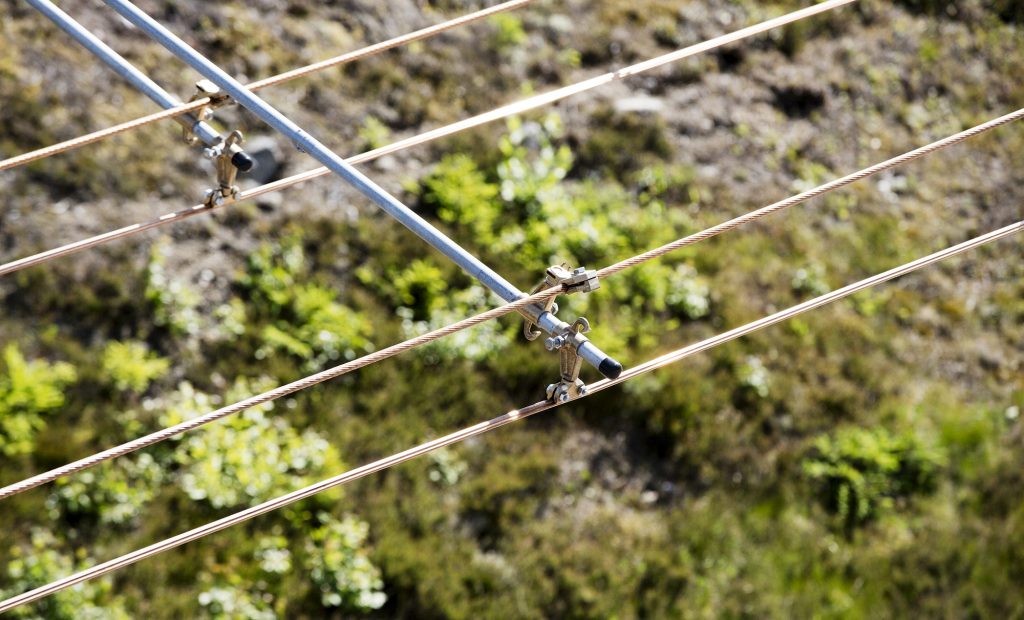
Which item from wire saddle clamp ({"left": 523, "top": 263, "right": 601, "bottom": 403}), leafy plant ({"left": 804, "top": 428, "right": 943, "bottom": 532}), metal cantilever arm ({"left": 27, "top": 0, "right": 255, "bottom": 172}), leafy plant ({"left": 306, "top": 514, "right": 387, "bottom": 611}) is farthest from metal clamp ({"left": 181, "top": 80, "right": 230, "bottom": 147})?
leafy plant ({"left": 804, "top": 428, "right": 943, "bottom": 532})

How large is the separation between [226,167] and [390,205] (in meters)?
0.94

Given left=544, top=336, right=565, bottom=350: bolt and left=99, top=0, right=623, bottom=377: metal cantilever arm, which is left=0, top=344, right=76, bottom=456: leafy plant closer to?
left=99, top=0, right=623, bottom=377: metal cantilever arm

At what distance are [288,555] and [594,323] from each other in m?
3.36

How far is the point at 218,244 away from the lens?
9.13 metres

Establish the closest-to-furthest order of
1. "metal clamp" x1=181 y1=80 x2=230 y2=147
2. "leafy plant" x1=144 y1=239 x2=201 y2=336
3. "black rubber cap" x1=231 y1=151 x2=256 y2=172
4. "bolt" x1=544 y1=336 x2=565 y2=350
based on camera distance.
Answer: "bolt" x1=544 y1=336 x2=565 y2=350
"black rubber cap" x1=231 y1=151 x2=256 y2=172
"metal clamp" x1=181 y1=80 x2=230 y2=147
"leafy plant" x1=144 y1=239 x2=201 y2=336

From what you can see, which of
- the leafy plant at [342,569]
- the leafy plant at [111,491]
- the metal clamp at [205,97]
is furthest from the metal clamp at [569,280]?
the leafy plant at [111,491]

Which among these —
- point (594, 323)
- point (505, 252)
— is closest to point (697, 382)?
point (594, 323)

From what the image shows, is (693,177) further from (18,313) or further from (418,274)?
(18,313)

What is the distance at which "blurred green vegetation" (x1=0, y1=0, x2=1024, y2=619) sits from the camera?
26.6 ft

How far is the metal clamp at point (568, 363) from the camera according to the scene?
3855mm

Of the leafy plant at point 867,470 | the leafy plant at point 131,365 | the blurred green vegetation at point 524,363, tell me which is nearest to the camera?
the blurred green vegetation at point 524,363

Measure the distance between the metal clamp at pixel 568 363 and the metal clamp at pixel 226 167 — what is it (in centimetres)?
152

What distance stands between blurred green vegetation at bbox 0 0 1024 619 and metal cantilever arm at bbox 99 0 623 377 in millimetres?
4533

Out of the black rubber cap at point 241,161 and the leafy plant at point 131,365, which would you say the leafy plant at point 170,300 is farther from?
the black rubber cap at point 241,161
